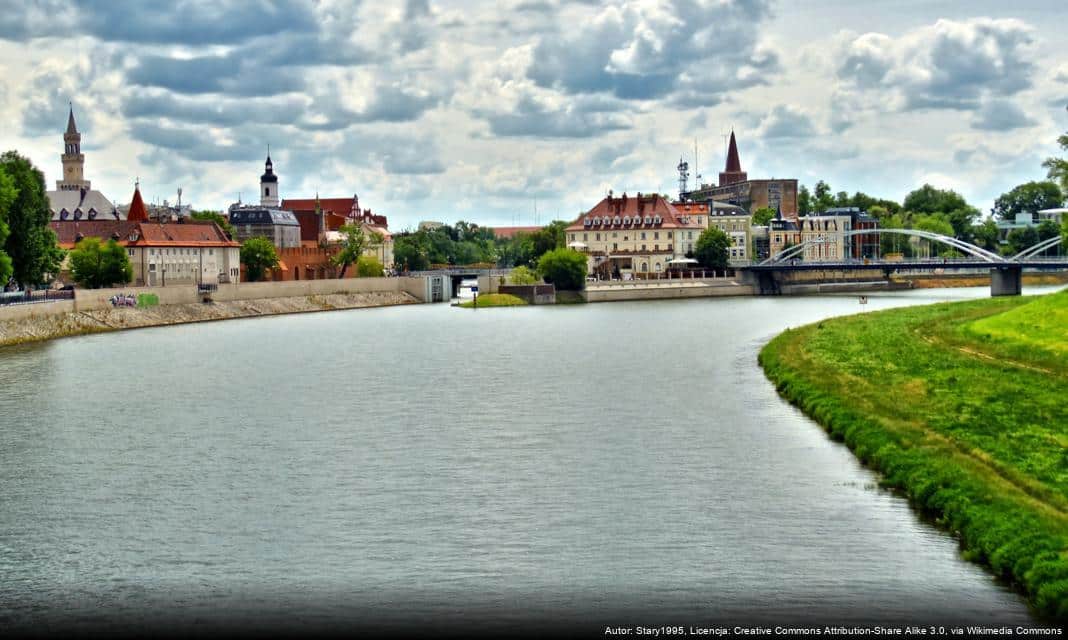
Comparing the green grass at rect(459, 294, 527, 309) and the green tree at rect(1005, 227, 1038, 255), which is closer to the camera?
the green grass at rect(459, 294, 527, 309)

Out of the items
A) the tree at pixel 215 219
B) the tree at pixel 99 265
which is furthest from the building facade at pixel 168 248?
the tree at pixel 215 219

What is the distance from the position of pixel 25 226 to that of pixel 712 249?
259 ft

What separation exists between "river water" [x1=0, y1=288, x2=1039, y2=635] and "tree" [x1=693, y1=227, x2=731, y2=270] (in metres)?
92.1

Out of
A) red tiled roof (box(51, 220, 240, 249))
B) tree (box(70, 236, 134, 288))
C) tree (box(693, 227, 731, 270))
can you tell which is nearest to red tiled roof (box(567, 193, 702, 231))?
tree (box(693, 227, 731, 270))

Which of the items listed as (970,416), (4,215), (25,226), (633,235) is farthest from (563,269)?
(970,416)

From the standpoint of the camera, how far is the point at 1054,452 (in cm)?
2625

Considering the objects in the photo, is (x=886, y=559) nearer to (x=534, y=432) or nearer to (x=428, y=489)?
(x=428, y=489)

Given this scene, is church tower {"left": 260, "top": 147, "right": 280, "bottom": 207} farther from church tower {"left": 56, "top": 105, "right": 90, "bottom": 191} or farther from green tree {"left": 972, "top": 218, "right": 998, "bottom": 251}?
green tree {"left": 972, "top": 218, "right": 998, "bottom": 251}

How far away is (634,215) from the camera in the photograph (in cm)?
14625

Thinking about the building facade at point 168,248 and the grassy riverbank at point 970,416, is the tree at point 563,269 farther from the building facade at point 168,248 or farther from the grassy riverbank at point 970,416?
the grassy riverbank at point 970,416

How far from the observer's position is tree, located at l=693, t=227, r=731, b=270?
13825 centimetres

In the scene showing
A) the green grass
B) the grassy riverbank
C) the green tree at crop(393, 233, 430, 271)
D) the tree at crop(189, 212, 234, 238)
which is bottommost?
the grassy riverbank

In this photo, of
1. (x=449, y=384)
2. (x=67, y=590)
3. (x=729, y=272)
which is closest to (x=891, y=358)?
(x=449, y=384)

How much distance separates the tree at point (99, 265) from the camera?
87875 millimetres
